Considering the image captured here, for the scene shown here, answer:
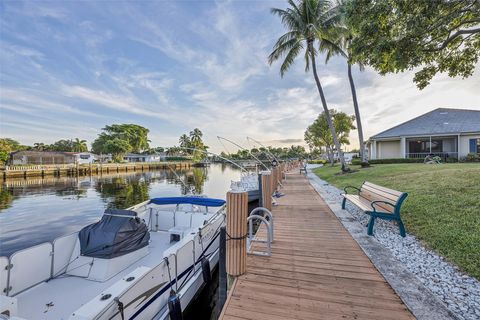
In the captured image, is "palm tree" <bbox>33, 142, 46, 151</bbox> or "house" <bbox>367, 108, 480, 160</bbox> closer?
"house" <bbox>367, 108, 480, 160</bbox>

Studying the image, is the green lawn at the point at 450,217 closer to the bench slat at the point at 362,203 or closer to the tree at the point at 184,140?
the bench slat at the point at 362,203

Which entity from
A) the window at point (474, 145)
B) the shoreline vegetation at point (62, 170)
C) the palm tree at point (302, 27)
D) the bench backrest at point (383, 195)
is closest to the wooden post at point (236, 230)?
the bench backrest at point (383, 195)

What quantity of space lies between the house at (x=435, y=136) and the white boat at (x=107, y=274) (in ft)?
79.2

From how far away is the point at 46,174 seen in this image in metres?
33.0

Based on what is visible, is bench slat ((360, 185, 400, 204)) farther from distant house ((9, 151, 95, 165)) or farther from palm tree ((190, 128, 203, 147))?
palm tree ((190, 128, 203, 147))

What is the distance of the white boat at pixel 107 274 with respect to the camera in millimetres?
2580

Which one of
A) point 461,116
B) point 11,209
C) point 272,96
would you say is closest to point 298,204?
point 272,96

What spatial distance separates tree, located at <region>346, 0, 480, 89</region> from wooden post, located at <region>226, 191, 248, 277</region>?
612 centimetres

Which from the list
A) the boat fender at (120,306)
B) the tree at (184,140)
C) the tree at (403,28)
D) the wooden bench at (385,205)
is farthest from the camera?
the tree at (184,140)

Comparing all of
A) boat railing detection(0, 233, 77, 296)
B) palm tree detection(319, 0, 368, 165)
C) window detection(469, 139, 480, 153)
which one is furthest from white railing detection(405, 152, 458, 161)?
boat railing detection(0, 233, 77, 296)

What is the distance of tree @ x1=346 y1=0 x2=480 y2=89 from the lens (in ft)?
18.3

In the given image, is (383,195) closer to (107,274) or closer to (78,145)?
(107,274)

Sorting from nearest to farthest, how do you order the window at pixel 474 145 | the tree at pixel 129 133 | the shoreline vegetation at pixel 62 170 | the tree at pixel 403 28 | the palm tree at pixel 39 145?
the tree at pixel 403 28, the window at pixel 474 145, the shoreline vegetation at pixel 62 170, the tree at pixel 129 133, the palm tree at pixel 39 145

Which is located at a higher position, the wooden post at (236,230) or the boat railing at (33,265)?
the wooden post at (236,230)
